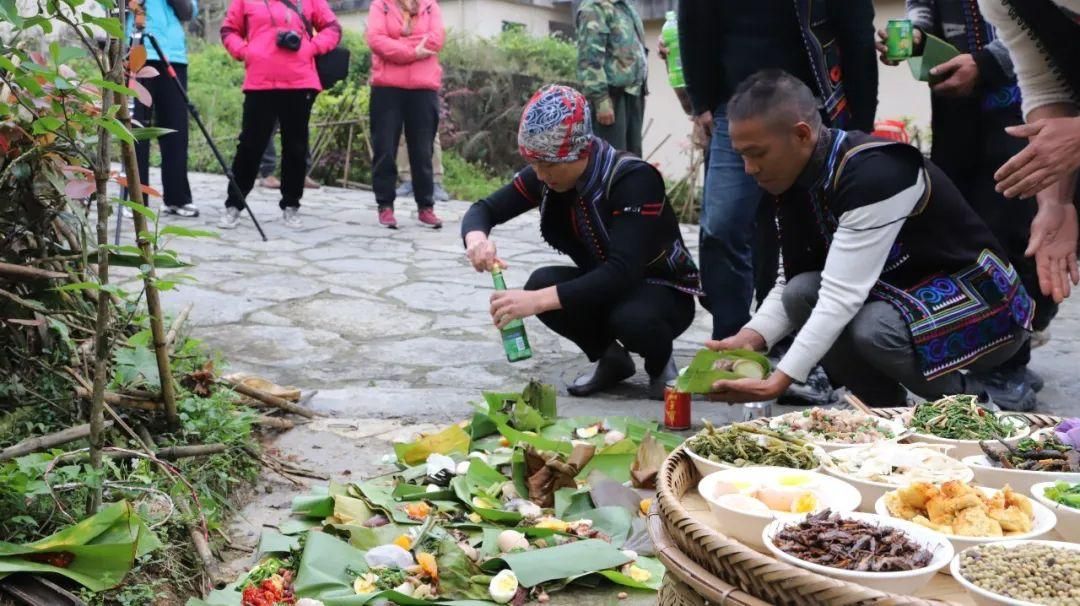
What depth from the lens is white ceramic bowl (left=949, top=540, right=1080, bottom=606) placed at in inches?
57.7

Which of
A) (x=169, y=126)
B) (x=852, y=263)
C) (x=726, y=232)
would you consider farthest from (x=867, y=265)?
(x=169, y=126)

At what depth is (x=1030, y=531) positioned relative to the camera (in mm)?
1735

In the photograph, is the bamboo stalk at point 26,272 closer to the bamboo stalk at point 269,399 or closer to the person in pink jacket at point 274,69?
the bamboo stalk at point 269,399

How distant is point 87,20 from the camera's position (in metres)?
2.31

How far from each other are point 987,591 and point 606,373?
327 centimetres

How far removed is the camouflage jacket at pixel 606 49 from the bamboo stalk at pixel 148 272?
17.5ft

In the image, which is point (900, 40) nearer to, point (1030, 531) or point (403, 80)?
point (1030, 531)

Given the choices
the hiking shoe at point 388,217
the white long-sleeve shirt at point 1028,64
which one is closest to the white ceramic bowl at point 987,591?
the white long-sleeve shirt at point 1028,64

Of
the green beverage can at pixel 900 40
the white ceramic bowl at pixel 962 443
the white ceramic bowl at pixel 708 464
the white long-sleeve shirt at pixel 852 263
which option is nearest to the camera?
the white ceramic bowl at pixel 708 464

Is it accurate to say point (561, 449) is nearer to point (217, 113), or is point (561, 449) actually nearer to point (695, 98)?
point (695, 98)

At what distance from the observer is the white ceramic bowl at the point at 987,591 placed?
1.46m

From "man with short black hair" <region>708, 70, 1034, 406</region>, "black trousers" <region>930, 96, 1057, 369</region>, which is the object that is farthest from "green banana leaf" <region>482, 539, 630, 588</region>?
"black trousers" <region>930, 96, 1057, 369</region>

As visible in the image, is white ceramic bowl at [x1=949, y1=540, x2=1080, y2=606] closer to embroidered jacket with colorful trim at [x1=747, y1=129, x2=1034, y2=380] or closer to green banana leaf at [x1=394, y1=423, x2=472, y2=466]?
embroidered jacket with colorful trim at [x1=747, y1=129, x2=1034, y2=380]

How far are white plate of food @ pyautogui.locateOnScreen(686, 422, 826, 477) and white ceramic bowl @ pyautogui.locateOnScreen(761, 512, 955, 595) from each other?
34 centimetres
